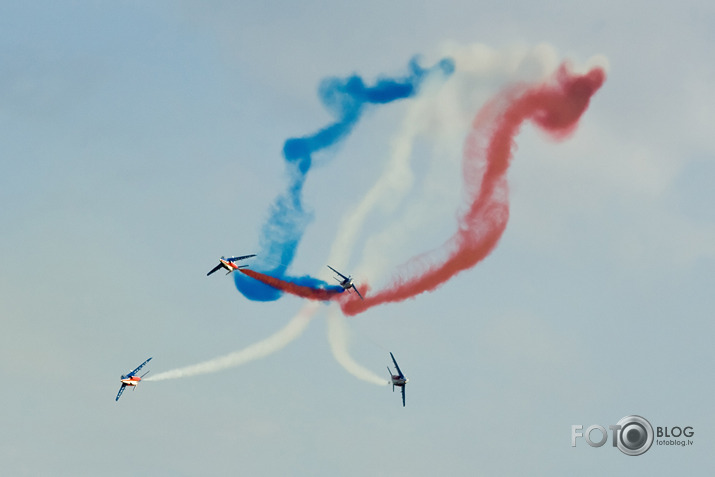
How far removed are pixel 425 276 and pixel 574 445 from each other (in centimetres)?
1660

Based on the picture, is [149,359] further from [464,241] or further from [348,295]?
[464,241]

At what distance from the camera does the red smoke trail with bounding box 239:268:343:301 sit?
77500mm

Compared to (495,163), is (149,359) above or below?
below

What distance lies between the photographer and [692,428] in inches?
2810

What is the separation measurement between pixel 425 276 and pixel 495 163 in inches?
404

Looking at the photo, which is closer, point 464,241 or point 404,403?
point 464,241

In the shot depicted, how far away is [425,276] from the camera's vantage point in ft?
242

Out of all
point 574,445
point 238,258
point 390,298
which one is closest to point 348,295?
point 390,298

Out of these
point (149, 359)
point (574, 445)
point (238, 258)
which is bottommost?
point (574, 445)

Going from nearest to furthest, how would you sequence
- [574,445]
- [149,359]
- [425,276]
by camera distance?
[574,445] → [425,276] → [149,359]

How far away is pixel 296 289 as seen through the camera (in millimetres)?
77625

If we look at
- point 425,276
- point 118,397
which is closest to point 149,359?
point 118,397

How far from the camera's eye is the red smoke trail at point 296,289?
77.5 m

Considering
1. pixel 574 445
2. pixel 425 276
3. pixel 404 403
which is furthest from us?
pixel 404 403
